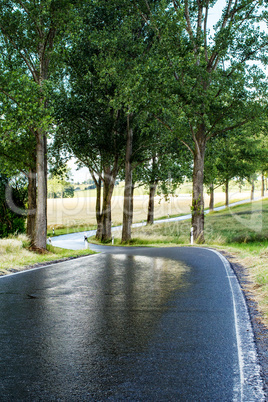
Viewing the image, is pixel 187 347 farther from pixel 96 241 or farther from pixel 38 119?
pixel 96 241

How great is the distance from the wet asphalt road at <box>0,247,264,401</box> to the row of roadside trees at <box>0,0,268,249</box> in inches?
375

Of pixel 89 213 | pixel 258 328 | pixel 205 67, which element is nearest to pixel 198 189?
pixel 205 67

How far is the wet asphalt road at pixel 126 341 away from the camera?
134 inches

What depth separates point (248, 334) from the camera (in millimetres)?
4988

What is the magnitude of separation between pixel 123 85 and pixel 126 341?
19141 mm

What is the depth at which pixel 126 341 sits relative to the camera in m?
4.74

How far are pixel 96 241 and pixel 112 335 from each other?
3009 cm

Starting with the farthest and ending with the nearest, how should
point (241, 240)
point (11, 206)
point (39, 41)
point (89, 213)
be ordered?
1. point (89, 213)
2. point (241, 240)
3. point (11, 206)
4. point (39, 41)

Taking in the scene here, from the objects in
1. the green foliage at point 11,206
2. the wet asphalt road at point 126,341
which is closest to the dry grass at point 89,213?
the green foliage at point 11,206

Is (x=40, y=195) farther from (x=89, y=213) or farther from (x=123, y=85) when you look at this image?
(x=89, y=213)

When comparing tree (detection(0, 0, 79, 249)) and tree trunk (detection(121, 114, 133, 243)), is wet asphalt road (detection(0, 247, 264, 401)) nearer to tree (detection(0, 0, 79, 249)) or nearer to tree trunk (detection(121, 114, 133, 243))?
tree (detection(0, 0, 79, 249))

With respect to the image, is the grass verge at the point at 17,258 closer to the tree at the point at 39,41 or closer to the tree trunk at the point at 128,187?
the tree at the point at 39,41

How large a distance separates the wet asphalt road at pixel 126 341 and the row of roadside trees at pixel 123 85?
9.52 metres

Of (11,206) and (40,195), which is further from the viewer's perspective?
(11,206)
